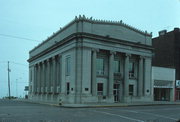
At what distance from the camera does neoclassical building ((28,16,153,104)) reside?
3434 cm

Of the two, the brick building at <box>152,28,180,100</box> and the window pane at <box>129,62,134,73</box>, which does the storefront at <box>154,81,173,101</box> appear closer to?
the brick building at <box>152,28,180,100</box>

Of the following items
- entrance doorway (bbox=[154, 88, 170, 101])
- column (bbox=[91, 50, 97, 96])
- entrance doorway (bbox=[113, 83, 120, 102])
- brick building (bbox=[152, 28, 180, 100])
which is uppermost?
brick building (bbox=[152, 28, 180, 100])

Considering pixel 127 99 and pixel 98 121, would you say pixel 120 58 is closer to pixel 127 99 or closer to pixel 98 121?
pixel 127 99

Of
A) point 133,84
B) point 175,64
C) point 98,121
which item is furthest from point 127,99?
point 98,121

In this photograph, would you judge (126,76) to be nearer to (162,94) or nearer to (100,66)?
(100,66)

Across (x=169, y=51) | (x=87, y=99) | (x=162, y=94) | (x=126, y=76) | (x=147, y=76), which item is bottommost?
(x=162, y=94)

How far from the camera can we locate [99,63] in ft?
122

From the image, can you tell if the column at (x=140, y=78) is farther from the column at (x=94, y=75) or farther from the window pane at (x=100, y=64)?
the column at (x=94, y=75)

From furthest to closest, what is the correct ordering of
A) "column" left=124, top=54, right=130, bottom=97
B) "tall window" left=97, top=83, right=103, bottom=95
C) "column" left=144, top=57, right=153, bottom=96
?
1. "column" left=144, top=57, right=153, bottom=96
2. "column" left=124, top=54, right=130, bottom=97
3. "tall window" left=97, top=83, right=103, bottom=95

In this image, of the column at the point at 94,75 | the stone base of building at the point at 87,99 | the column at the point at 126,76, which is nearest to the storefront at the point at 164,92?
the stone base of building at the point at 87,99

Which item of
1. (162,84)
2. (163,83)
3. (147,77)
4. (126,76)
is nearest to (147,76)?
(147,77)

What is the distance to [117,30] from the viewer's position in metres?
38.8

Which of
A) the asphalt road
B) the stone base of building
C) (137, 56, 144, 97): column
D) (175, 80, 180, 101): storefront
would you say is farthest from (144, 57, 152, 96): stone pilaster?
the asphalt road

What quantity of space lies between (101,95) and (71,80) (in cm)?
516
